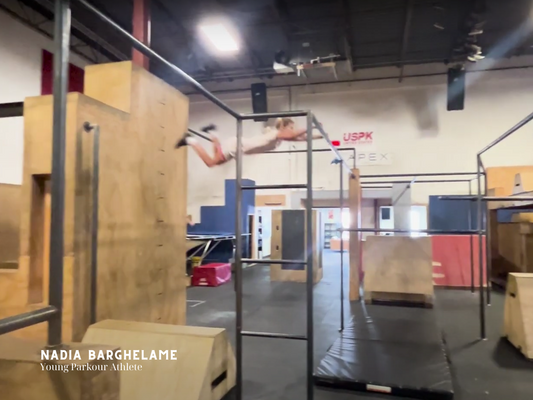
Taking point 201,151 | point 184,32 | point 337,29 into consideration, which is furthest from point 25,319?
point 184,32

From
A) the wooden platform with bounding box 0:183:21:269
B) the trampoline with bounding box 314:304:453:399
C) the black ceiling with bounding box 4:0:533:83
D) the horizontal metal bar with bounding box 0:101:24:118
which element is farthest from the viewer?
the black ceiling with bounding box 4:0:533:83

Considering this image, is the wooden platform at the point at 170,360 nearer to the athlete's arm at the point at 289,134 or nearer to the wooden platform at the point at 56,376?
the wooden platform at the point at 56,376

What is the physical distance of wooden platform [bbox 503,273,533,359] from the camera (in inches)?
122

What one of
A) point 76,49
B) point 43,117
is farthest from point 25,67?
point 43,117

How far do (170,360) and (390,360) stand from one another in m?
1.64

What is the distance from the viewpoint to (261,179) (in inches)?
409

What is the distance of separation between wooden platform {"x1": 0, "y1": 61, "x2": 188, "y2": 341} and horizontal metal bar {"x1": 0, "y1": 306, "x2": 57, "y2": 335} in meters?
1.04

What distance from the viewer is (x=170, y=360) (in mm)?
1723

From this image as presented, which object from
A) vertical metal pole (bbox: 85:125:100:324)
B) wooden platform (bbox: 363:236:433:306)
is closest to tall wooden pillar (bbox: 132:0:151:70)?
vertical metal pole (bbox: 85:125:100:324)

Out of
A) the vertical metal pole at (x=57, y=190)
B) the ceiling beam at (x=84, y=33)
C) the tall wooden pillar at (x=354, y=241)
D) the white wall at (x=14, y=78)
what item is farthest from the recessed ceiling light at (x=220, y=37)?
the vertical metal pole at (x=57, y=190)

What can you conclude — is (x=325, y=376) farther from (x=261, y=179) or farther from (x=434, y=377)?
(x=261, y=179)

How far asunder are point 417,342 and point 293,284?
3.51 m

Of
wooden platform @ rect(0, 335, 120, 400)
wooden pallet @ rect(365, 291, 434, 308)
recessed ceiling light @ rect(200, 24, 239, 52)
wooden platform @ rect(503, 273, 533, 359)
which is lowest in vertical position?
wooden pallet @ rect(365, 291, 434, 308)

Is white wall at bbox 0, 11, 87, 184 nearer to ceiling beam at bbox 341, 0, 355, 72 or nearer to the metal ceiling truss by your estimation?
the metal ceiling truss
